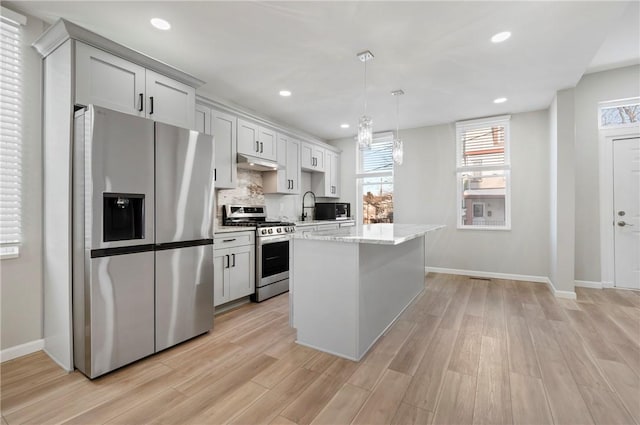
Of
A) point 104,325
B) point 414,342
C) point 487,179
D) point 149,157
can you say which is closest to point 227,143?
point 149,157

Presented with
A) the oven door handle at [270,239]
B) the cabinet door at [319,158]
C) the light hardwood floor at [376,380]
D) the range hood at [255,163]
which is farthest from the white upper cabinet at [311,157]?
the light hardwood floor at [376,380]

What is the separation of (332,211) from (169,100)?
3445mm

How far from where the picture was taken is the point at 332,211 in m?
5.57

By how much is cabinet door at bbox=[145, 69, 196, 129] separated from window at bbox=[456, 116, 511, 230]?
14.2 feet

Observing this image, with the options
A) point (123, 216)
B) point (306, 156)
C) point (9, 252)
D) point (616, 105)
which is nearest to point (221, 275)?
point (123, 216)

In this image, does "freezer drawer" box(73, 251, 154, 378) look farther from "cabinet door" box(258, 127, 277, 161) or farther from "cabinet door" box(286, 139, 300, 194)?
"cabinet door" box(286, 139, 300, 194)

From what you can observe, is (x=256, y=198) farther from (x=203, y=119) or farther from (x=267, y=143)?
(x=203, y=119)

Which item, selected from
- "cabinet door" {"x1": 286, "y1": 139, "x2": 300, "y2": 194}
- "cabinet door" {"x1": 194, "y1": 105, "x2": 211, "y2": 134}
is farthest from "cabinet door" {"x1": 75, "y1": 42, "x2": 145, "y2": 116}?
"cabinet door" {"x1": 286, "y1": 139, "x2": 300, "y2": 194}

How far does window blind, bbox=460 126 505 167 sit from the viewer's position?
4902 mm

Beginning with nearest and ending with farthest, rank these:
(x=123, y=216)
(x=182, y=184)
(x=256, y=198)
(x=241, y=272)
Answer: (x=123, y=216) < (x=182, y=184) < (x=241, y=272) < (x=256, y=198)

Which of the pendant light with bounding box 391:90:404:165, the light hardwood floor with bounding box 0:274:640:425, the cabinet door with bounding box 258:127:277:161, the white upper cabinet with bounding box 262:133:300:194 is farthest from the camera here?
the white upper cabinet with bounding box 262:133:300:194

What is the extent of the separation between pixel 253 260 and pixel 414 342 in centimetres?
208

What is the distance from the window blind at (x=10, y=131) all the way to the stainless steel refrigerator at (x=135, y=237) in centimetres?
61

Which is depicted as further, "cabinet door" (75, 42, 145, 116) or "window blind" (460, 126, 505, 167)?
→ "window blind" (460, 126, 505, 167)
